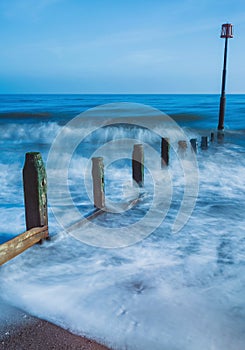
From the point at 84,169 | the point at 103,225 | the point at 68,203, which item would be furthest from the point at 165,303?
the point at 84,169

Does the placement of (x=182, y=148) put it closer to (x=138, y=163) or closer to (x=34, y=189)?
(x=138, y=163)

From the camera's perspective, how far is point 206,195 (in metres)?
6.27

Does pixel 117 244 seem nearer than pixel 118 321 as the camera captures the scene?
No

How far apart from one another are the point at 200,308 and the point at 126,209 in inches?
106

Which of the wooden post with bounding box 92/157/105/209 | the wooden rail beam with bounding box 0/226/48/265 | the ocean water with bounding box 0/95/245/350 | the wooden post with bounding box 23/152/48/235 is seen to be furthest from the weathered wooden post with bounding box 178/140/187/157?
the wooden post with bounding box 23/152/48/235

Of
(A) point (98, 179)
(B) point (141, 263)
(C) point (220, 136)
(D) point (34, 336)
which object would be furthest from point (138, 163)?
(C) point (220, 136)

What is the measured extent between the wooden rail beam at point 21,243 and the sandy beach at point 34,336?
66 cm

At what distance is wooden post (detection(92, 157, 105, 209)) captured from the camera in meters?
4.72

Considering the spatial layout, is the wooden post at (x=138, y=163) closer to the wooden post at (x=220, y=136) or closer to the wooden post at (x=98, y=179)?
the wooden post at (x=98, y=179)

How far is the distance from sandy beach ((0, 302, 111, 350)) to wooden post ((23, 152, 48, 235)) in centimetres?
124

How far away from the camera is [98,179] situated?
4.80 m

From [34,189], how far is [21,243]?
1.96 feet

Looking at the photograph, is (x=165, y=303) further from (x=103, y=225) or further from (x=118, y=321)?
(x=103, y=225)

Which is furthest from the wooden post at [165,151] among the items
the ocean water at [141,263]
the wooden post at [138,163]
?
the wooden post at [138,163]
